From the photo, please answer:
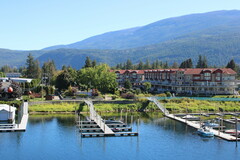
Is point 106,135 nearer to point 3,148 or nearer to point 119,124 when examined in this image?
point 119,124

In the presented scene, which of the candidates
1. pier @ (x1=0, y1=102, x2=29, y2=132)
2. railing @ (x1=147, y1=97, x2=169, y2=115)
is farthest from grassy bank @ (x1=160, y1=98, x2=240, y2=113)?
pier @ (x1=0, y1=102, x2=29, y2=132)

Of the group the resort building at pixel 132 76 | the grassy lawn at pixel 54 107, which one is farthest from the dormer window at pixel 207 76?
the grassy lawn at pixel 54 107

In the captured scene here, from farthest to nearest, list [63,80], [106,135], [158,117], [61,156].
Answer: [63,80] < [158,117] < [106,135] < [61,156]

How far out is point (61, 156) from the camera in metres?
46.9

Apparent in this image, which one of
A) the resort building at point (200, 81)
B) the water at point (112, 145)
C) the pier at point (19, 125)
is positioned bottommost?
the water at point (112, 145)

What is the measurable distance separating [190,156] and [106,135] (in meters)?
15.1

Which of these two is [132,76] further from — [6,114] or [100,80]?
[6,114]

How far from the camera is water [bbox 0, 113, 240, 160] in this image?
1864 inches

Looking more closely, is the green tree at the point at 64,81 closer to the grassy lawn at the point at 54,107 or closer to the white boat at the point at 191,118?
the grassy lawn at the point at 54,107

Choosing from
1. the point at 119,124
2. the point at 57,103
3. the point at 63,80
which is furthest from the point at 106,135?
the point at 63,80

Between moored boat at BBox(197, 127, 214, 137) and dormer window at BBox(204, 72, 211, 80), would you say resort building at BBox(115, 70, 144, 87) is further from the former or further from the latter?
moored boat at BBox(197, 127, 214, 137)

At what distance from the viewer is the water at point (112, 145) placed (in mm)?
47344

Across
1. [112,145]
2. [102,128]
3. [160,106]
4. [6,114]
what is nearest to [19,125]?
[6,114]

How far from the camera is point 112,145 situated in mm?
52406
